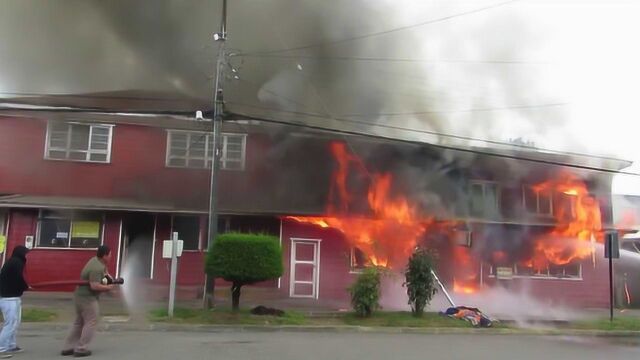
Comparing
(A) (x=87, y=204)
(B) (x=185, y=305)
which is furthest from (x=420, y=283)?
(A) (x=87, y=204)

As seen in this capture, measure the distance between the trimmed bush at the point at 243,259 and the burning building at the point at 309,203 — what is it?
15.1 ft

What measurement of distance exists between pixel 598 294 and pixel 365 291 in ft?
34.6

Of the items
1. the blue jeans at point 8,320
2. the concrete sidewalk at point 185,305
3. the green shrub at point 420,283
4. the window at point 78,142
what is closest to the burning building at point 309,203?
the window at point 78,142

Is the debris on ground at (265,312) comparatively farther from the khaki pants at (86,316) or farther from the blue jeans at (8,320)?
the blue jeans at (8,320)

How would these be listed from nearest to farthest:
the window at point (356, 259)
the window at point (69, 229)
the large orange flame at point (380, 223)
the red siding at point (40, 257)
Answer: the red siding at point (40, 257)
the window at point (69, 229)
the large orange flame at point (380, 223)
the window at point (356, 259)

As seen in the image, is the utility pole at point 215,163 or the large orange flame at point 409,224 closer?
the utility pole at point 215,163

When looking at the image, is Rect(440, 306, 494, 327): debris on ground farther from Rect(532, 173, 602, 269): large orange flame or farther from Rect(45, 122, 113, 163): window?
Rect(45, 122, 113, 163): window

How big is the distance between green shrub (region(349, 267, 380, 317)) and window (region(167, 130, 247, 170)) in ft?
21.9

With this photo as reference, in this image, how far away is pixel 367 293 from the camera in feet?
40.5

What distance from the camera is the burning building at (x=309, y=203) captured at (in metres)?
16.6

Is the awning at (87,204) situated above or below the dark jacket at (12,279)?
above

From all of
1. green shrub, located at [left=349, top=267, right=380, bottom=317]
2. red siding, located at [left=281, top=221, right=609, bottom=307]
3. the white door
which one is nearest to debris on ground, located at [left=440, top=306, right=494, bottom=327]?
green shrub, located at [left=349, top=267, right=380, bottom=317]

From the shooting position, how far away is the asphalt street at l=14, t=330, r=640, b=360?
777 centimetres

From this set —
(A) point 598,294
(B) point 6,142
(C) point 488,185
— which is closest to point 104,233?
(B) point 6,142
